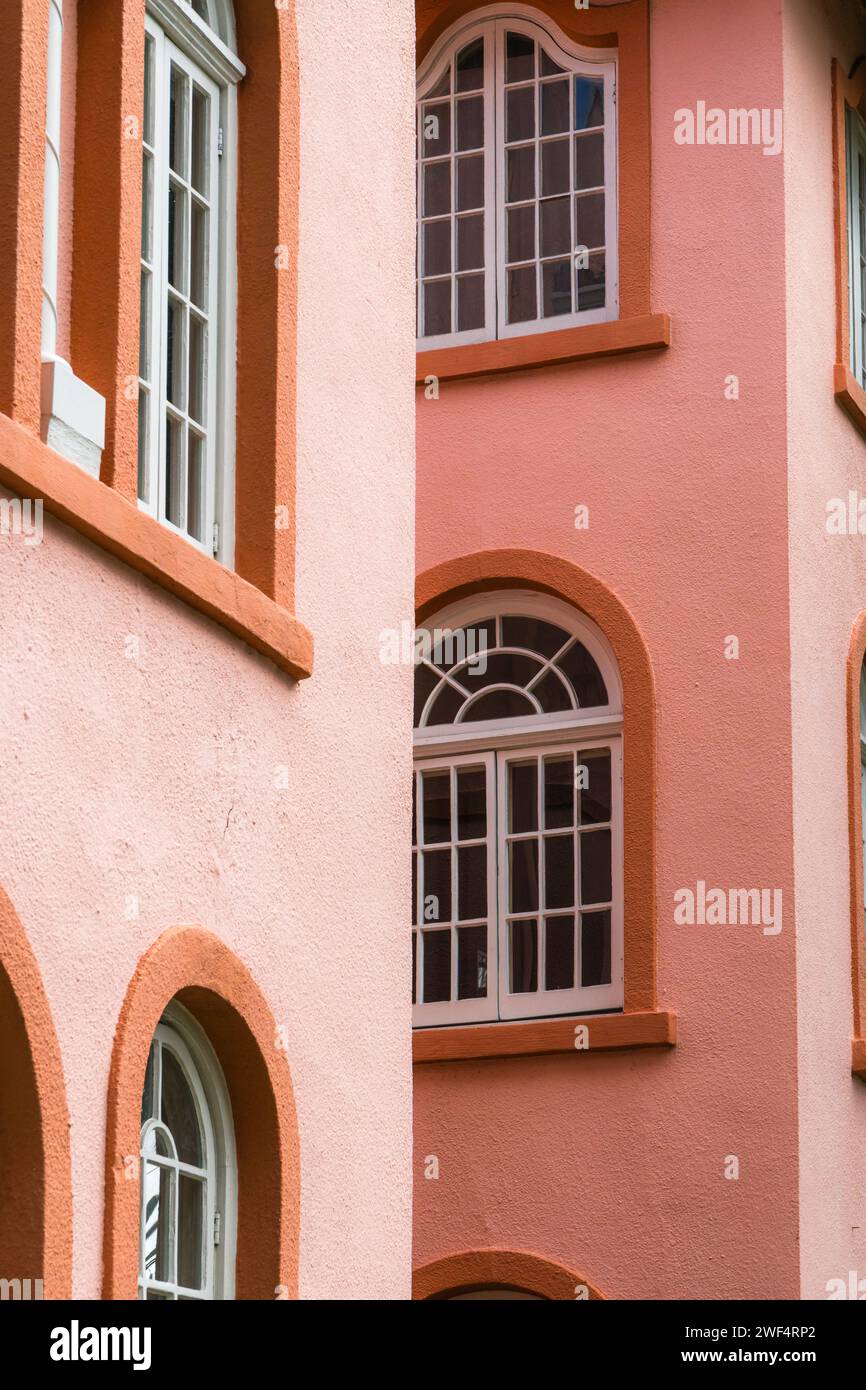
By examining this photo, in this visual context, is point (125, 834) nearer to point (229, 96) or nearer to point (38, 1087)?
point (38, 1087)

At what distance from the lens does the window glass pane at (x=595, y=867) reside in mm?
14805

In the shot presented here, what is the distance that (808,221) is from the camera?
1548 cm

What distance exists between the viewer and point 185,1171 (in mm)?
8656

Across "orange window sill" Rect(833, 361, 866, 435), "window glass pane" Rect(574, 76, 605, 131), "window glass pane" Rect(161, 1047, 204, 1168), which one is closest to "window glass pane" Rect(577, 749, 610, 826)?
"orange window sill" Rect(833, 361, 866, 435)

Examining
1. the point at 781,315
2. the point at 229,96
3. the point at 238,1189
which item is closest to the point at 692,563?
the point at 781,315

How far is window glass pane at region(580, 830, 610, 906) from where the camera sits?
583 inches

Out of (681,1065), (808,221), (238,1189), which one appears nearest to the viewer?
(238,1189)

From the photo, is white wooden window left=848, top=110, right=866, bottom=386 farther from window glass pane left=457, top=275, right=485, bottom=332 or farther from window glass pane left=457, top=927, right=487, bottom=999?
window glass pane left=457, top=927, right=487, bottom=999

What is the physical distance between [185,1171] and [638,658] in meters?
6.61

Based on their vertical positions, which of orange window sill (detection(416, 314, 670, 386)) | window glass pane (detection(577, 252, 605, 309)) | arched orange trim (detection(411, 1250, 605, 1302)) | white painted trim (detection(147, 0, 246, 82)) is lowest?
arched orange trim (detection(411, 1250, 605, 1302))

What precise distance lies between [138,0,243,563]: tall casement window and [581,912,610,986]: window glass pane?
5835 millimetres

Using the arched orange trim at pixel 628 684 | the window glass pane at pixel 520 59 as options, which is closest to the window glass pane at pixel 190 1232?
the arched orange trim at pixel 628 684

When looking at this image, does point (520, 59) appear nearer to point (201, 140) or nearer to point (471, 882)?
point (471, 882)
